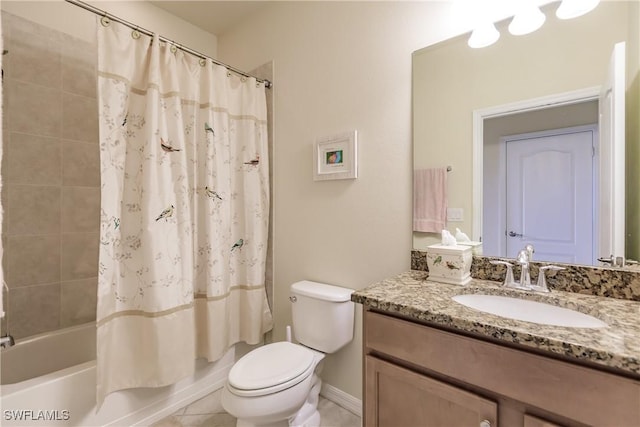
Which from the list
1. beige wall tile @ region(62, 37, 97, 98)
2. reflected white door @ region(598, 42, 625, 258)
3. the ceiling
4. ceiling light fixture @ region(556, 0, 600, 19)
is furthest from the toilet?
the ceiling

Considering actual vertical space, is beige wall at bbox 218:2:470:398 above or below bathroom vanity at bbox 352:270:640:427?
above

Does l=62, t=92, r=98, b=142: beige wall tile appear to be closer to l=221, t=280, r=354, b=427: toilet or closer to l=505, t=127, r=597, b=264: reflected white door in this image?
l=221, t=280, r=354, b=427: toilet

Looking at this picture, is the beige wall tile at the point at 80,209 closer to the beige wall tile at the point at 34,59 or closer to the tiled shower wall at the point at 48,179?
the tiled shower wall at the point at 48,179

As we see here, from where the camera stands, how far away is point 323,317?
1.66m

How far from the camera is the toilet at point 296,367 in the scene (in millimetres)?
1289

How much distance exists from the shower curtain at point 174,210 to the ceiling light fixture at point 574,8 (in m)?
1.64

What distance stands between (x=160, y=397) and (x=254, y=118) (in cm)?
179

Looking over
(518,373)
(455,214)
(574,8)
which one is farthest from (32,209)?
(574,8)

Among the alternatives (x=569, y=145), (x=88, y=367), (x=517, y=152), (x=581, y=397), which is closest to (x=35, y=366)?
(x=88, y=367)

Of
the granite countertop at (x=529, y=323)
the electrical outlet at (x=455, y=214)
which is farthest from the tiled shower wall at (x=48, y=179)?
the electrical outlet at (x=455, y=214)

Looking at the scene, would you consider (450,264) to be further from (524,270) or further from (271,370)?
(271,370)

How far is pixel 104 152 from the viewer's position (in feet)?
4.67

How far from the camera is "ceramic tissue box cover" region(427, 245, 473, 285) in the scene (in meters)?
1.24

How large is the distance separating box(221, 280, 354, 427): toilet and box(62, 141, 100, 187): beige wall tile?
154 cm
